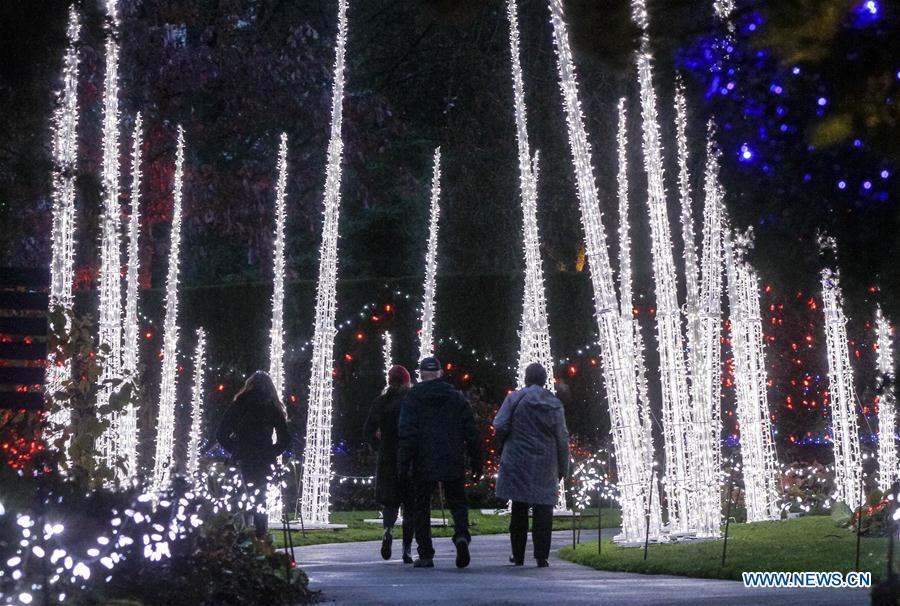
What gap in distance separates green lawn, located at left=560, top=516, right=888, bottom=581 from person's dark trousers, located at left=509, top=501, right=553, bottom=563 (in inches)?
16.5

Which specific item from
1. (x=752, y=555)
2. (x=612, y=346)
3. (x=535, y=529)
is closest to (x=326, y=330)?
(x=612, y=346)

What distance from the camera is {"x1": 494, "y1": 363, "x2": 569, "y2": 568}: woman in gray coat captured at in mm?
12969

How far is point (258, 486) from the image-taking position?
14.1 m

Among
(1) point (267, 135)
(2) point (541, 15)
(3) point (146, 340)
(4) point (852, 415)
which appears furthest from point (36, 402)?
(1) point (267, 135)

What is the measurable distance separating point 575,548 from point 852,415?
11.2 ft

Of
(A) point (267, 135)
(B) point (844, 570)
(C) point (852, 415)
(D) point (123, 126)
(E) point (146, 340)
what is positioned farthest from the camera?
(A) point (267, 135)

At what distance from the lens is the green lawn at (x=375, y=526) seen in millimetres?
16734

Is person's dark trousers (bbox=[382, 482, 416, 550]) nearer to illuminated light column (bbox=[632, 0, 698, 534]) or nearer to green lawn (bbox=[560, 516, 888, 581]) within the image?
green lawn (bbox=[560, 516, 888, 581])

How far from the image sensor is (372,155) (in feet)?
96.8

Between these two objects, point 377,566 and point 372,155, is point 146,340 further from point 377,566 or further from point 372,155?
point 377,566

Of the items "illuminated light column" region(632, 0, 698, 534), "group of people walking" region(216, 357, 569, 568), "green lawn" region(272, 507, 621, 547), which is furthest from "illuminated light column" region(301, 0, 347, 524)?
"illuminated light column" region(632, 0, 698, 534)

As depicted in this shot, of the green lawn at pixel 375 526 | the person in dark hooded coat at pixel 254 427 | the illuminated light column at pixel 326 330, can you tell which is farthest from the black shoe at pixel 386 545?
the illuminated light column at pixel 326 330

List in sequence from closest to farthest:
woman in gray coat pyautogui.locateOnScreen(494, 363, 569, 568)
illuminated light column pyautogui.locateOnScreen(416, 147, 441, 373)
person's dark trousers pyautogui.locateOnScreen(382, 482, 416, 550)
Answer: woman in gray coat pyautogui.locateOnScreen(494, 363, 569, 568), person's dark trousers pyautogui.locateOnScreen(382, 482, 416, 550), illuminated light column pyautogui.locateOnScreen(416, 147, 441, 373)

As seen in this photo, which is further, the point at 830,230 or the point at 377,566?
the point at 377,566
